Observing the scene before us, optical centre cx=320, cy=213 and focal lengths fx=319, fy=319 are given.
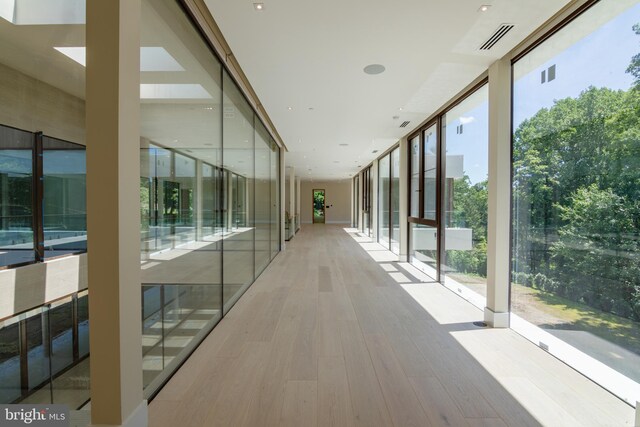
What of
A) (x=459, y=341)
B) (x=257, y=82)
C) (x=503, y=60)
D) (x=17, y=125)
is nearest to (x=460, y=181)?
(x=503, y=60)

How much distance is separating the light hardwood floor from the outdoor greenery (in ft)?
2.25

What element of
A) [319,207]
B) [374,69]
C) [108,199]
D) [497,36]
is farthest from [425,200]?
[319,207]

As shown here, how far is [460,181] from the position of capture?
4.70 metres

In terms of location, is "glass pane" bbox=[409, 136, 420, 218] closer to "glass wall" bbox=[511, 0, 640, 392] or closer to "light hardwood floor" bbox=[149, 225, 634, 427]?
"light hardwood floor" bbox=[149, 225, 634, 427]

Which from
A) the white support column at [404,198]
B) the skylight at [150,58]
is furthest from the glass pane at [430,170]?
the skylight at [150,58]

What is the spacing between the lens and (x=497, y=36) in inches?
116

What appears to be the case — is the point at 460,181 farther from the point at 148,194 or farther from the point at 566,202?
the point at 148,194

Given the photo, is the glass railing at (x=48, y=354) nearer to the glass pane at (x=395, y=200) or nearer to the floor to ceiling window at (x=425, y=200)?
the floor to ceiling window at (x=425, y=200)

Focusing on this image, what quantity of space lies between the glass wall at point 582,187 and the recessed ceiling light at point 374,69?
1.39 metres

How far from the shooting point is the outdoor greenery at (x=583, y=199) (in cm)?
220

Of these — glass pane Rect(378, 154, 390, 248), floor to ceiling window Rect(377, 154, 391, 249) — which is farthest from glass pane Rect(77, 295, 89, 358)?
glass pane Rect(378, 154, 390, 248)

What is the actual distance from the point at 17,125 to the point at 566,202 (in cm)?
366

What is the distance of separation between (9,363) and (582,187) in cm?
375

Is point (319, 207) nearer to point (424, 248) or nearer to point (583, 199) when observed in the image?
point (424, 248)
